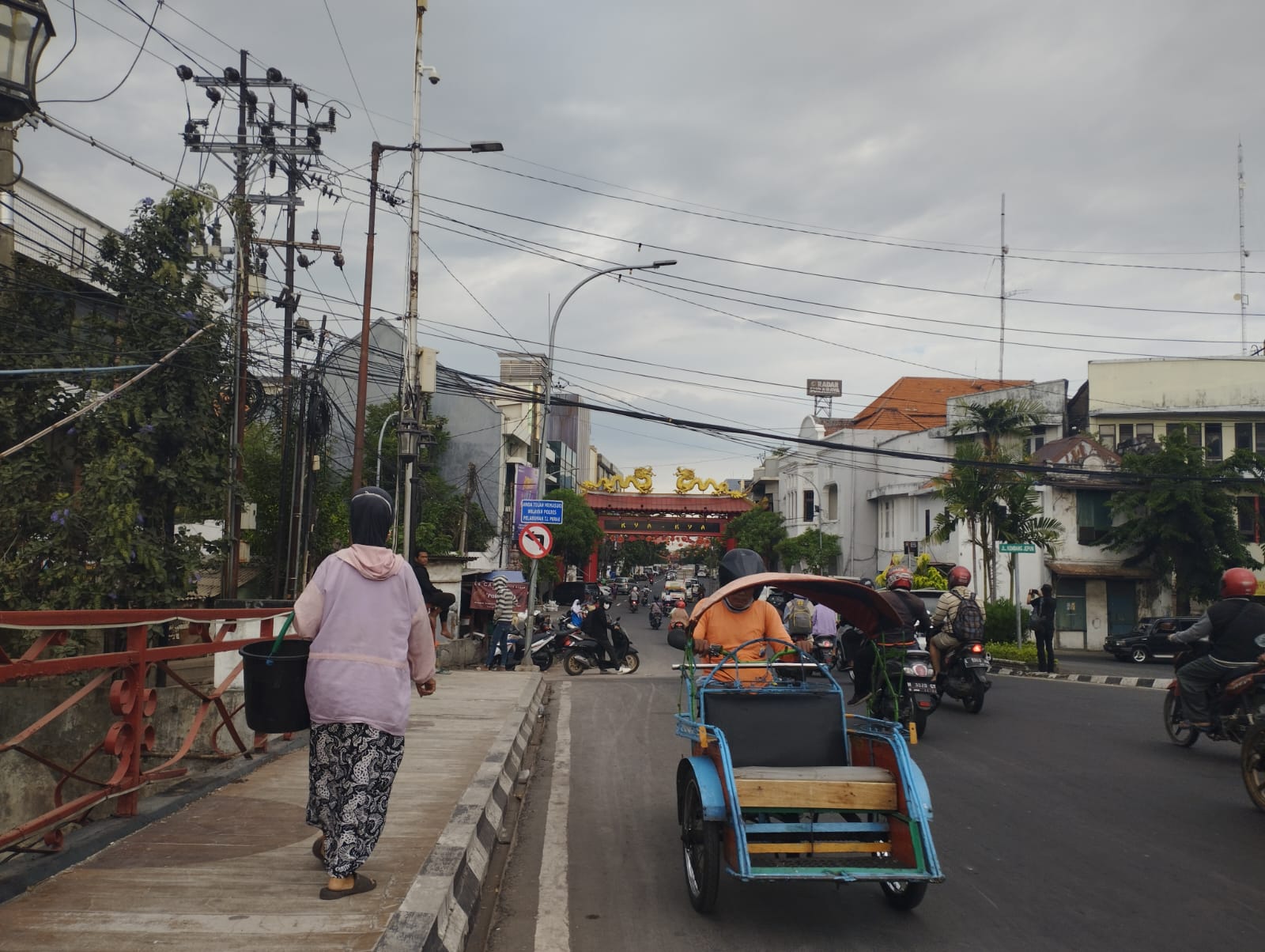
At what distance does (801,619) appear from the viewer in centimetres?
1759

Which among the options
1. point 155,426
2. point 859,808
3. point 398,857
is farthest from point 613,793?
point 155,426

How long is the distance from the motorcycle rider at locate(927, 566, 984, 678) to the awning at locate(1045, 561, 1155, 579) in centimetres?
2495

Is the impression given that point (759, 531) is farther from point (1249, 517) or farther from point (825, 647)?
point (825, 647)

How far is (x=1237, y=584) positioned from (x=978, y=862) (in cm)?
437

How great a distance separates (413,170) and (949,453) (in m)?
33.1

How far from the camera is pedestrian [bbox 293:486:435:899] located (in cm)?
455

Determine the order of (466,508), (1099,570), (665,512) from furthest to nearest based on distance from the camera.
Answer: (665,512), (466,508), (1099,570)

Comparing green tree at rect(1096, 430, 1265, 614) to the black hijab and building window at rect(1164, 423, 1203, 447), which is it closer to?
building window at rect(1164, 423, 1203, 447)

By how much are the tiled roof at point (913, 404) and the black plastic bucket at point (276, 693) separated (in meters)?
57.0

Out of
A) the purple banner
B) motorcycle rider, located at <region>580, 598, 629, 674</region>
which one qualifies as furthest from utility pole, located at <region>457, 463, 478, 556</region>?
motorcycle rider, located at <region>580, 598, 629, 674</region>

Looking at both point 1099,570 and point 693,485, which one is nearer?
point 1099,570

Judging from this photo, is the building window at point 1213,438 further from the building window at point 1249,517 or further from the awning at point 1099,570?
the awning at point 1099,570

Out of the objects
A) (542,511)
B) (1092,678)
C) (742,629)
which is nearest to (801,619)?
(542,511)

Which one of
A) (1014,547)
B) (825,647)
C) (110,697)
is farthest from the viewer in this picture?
(1014,547)
